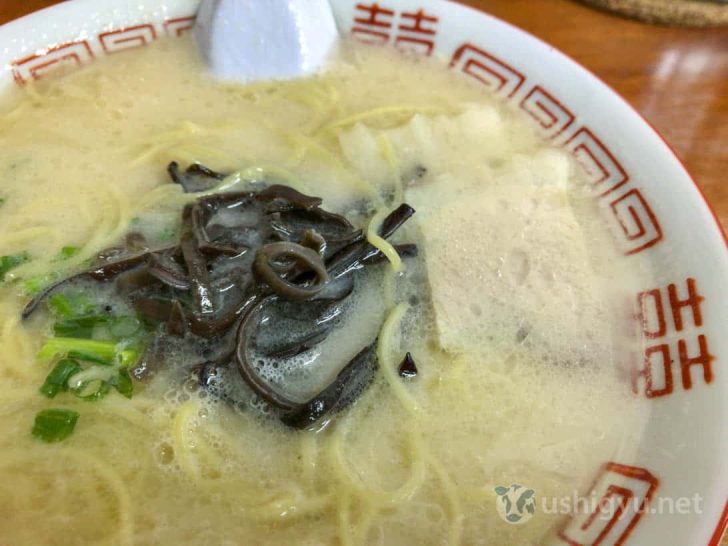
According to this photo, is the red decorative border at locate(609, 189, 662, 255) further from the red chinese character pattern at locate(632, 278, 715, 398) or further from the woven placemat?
the woven placemat

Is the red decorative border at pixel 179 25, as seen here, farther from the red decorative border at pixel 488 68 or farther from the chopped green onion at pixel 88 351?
the chopped green onion at pixel 88 351

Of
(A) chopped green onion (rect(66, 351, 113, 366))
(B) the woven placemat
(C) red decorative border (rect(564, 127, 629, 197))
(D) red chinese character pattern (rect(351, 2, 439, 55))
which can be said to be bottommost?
(A) chopped green onion (rect(66, 351, 113, 366))

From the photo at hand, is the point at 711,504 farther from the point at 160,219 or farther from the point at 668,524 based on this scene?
the point at 160,219

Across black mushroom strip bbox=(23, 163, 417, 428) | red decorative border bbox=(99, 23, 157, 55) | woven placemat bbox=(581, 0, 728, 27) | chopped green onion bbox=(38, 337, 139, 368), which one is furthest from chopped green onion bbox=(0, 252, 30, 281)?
A: woven placemat bbox=(581, 0, 728, 27)

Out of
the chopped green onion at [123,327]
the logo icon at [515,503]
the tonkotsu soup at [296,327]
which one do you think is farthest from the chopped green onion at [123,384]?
the logo icon at [515,503]

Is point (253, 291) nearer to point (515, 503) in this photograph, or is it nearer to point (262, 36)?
point (515, 503)

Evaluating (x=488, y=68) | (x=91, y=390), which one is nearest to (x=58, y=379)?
(x=91, y=390)

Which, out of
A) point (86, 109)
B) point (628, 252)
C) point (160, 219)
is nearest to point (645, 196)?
point (628, 252)
